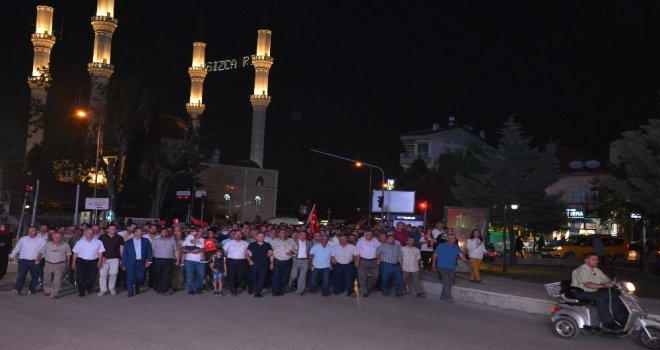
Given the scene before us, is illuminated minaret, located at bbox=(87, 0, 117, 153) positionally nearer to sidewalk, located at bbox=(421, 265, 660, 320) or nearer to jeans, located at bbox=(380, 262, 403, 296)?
sidewalk, located at bbox=(421, 265, 660, 320)

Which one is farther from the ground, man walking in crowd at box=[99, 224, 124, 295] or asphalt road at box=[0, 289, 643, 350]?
man walking in crowd at box=[99, 224, 124, 295]

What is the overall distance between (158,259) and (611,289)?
9.53 meters

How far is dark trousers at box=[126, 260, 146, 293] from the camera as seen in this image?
14.5 m

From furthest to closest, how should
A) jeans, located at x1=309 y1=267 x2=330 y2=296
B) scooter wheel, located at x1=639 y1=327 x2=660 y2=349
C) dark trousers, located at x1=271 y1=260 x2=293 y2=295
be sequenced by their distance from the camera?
jeans, located at x1=309 y1=267 x2=330 y2=296 < dark trousers, located at x1=271 y1=260 x2=293 y2=295 < scooter wheel, located at x1=639 y1=327 x2=660 y2=349

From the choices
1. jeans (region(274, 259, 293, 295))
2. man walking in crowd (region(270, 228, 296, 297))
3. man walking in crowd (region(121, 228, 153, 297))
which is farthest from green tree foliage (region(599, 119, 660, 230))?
man walking in crowd (region(121, 228, 153, 297))

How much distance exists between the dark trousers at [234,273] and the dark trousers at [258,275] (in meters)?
0.28

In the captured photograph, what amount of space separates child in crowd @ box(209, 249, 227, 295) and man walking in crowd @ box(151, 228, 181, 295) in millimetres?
946

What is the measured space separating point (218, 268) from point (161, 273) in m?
1.27

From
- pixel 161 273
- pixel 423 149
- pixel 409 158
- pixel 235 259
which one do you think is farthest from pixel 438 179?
pixel 161 273

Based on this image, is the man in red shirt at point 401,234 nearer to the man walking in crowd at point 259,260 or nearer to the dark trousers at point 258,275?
the man walking in crowd at point 259,260

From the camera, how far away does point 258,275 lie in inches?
608

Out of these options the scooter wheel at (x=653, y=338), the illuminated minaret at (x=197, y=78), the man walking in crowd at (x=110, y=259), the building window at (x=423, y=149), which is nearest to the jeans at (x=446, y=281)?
the scooter wheel at (x=653, y=338)

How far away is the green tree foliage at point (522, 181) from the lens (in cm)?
3969

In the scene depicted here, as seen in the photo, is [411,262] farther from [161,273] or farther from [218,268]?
[161,273]
